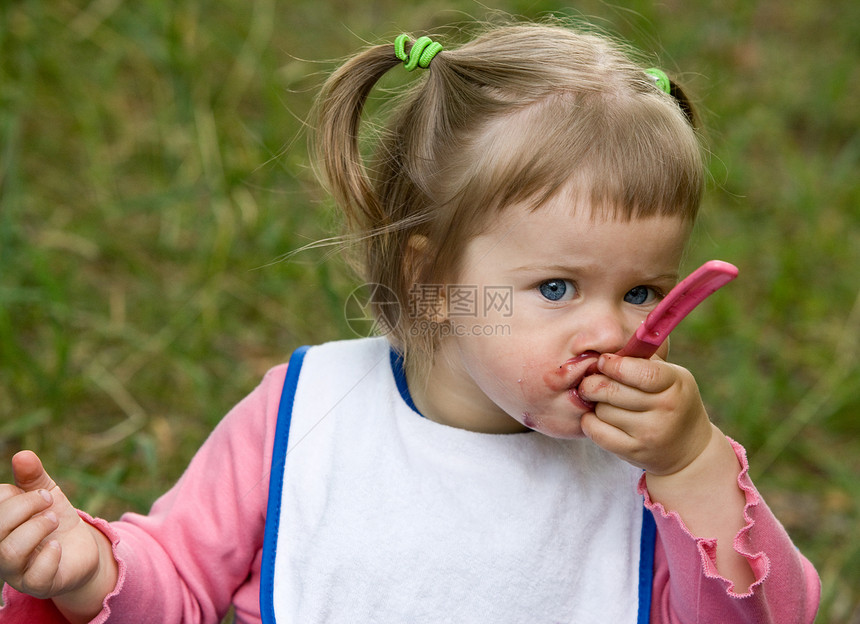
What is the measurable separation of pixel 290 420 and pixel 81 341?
1.05 metres

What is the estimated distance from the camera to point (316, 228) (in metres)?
2.67

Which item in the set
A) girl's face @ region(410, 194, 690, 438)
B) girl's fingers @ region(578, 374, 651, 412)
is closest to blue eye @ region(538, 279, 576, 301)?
girl's face @ region(410, 194, 690, 438)

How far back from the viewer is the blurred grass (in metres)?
2.10

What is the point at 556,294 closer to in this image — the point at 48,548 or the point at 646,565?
the point at 646,565

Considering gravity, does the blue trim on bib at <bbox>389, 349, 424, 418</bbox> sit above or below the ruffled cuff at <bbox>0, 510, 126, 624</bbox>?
above

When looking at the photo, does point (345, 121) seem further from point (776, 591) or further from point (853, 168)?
point (853, 168)

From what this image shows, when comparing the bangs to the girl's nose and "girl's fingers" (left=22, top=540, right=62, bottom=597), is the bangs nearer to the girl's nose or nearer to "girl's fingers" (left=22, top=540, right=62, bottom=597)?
the girl's nose

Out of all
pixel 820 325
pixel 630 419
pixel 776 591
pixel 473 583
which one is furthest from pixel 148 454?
A: pixel 820 325

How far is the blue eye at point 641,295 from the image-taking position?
1220 millimetres

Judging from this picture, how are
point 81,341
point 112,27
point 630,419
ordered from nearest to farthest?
1. point 630,419
2. point 81,341
3. point 112,27

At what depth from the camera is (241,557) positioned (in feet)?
4.52

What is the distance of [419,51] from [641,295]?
46 cm

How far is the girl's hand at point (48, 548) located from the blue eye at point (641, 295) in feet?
2.45

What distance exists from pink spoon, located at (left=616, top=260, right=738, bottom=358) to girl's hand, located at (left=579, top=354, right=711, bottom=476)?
2cm
